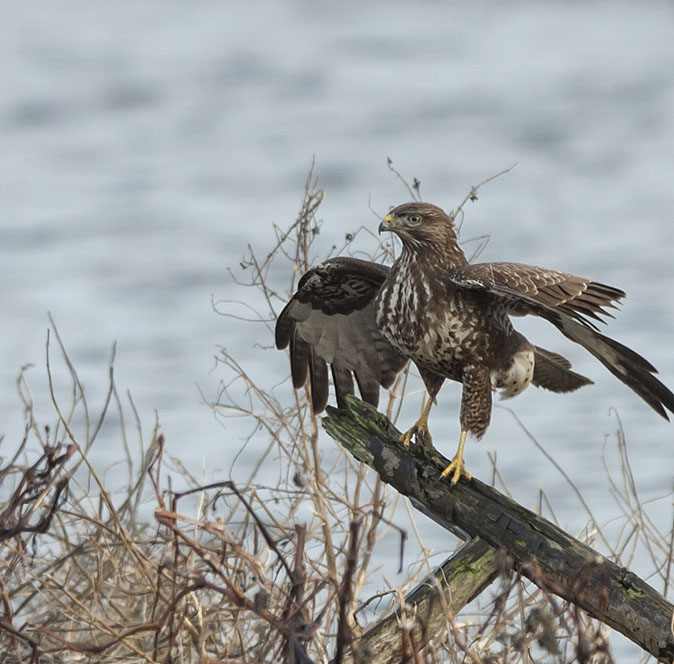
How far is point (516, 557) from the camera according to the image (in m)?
3.57

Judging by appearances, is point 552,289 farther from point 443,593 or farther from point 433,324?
point 443,593

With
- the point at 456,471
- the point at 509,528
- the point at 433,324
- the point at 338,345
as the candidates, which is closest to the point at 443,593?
the point at 509,528

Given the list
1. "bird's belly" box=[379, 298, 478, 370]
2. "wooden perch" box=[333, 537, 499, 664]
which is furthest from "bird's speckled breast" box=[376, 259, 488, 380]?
"wooden perch" box=[333, 537, 499, 664]

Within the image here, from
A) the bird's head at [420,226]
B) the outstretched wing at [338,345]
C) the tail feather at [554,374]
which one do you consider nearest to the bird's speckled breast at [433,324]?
the bird's head at [420,226]

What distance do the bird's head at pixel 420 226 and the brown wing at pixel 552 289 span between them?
1.66 feet

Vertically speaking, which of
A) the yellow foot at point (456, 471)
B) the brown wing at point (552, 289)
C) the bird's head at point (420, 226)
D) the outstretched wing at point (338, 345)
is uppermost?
the outstretched wing at point (338, 345)

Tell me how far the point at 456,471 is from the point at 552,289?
0.78 metres

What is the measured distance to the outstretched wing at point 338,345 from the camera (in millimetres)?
5508

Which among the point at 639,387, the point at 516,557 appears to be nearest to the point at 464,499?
the point at 516,557

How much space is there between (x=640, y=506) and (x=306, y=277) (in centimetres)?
185

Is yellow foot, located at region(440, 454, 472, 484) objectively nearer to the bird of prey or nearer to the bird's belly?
the bird of prey

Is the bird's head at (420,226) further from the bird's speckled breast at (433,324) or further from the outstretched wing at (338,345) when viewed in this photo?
the outstretched wing at (338,345)

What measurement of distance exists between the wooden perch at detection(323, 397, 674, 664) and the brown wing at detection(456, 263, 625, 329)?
67cm

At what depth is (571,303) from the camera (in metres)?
4.20
